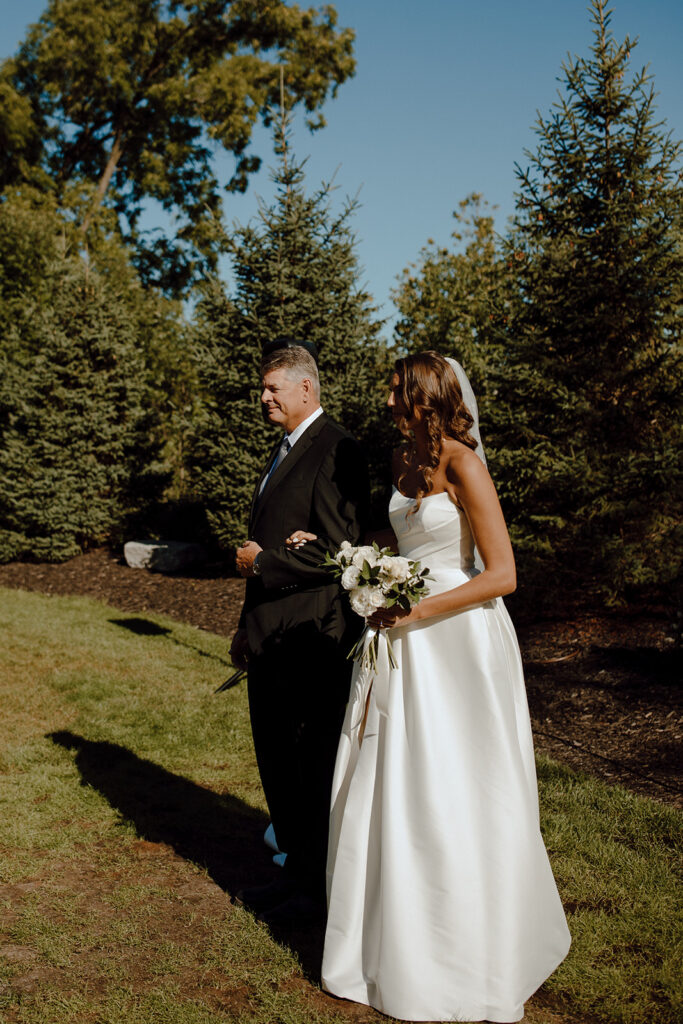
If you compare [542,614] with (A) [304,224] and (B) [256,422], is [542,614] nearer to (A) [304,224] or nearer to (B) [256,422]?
(B) [256,422]

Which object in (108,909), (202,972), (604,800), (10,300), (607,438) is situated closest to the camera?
(202,972)

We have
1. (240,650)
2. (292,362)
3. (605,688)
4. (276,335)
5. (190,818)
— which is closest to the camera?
(292,362)

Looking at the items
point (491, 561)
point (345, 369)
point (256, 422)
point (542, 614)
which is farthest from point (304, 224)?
point (491, 561)

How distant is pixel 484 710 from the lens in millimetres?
2975

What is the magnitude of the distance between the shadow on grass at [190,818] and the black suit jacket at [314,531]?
126 centimetres

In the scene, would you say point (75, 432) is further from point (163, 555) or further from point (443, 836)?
point (443, 836)

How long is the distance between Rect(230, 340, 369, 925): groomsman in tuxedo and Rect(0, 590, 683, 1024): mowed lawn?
37 cm

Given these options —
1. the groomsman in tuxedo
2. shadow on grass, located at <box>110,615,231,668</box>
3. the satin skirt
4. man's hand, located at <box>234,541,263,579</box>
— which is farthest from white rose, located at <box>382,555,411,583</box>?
shadow on grass, located at <box>110,615,231,668</box>

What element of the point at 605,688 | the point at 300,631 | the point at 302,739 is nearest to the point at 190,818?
the point at 302,739

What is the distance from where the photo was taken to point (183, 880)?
4109 mm

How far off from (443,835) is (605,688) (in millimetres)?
4587

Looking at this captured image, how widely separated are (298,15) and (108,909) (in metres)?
28.0

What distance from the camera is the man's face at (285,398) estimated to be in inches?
148

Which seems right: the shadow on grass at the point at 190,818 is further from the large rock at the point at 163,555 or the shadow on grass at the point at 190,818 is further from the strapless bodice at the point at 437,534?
the large rock at the point at 163,555
